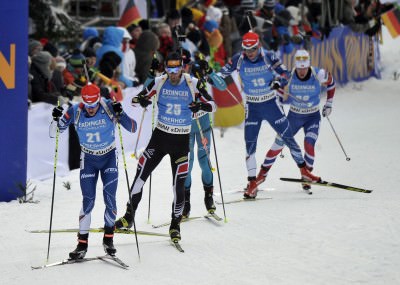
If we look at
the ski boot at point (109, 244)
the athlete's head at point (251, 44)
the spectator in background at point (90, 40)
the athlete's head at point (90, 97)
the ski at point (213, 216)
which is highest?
the athlete's head at point (251, 44)

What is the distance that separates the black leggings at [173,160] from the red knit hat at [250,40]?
101 inches

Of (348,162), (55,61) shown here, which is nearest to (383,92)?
(348,162)

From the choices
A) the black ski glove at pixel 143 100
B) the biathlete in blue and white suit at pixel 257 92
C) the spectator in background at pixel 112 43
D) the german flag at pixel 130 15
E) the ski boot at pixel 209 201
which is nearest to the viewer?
the black ski glove at pixel 143 100

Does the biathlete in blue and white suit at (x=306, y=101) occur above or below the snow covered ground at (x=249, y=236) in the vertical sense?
above

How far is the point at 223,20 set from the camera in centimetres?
1953

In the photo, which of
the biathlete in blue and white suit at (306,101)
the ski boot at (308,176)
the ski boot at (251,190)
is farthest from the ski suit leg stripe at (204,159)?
the ski boot at (308,176)

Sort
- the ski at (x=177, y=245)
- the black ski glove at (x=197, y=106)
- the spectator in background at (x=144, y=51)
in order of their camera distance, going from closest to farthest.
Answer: the ski at (x=177, y=245)
the black ski glove at (x=197, y=106)
the spectator in background at (x=144, y=51)

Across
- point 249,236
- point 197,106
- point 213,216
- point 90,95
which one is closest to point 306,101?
point 213,216

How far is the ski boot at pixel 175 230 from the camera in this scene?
1029cm

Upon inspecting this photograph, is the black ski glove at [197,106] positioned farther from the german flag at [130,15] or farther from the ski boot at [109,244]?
the german flag at [130,15]

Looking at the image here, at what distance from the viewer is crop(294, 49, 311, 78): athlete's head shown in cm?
1348

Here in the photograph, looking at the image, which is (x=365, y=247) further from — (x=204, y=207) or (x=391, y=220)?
(x=204, y=207)

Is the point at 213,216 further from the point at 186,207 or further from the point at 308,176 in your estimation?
the point at 308,176

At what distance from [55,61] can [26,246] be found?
16.0 feet
